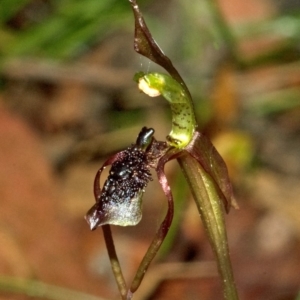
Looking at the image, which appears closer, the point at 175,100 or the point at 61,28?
the point at 175,100

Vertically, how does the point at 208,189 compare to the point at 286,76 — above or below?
above

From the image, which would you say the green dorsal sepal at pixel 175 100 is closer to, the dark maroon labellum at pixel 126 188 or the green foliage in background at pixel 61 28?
the dark maroon labellum at pixel 126 188

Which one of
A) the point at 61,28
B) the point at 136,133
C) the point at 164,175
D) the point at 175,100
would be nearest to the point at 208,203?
the point at 164,175

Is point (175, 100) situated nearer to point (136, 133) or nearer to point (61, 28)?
point (136, 133)

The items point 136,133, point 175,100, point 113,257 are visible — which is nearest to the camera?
point 175,100

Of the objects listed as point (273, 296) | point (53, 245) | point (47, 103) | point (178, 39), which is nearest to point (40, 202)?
point (53, 245)

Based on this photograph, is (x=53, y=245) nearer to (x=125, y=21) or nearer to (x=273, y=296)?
(x=273, y=296)

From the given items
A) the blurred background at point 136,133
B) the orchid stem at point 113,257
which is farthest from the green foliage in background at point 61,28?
the orchid stem at point 113,257
